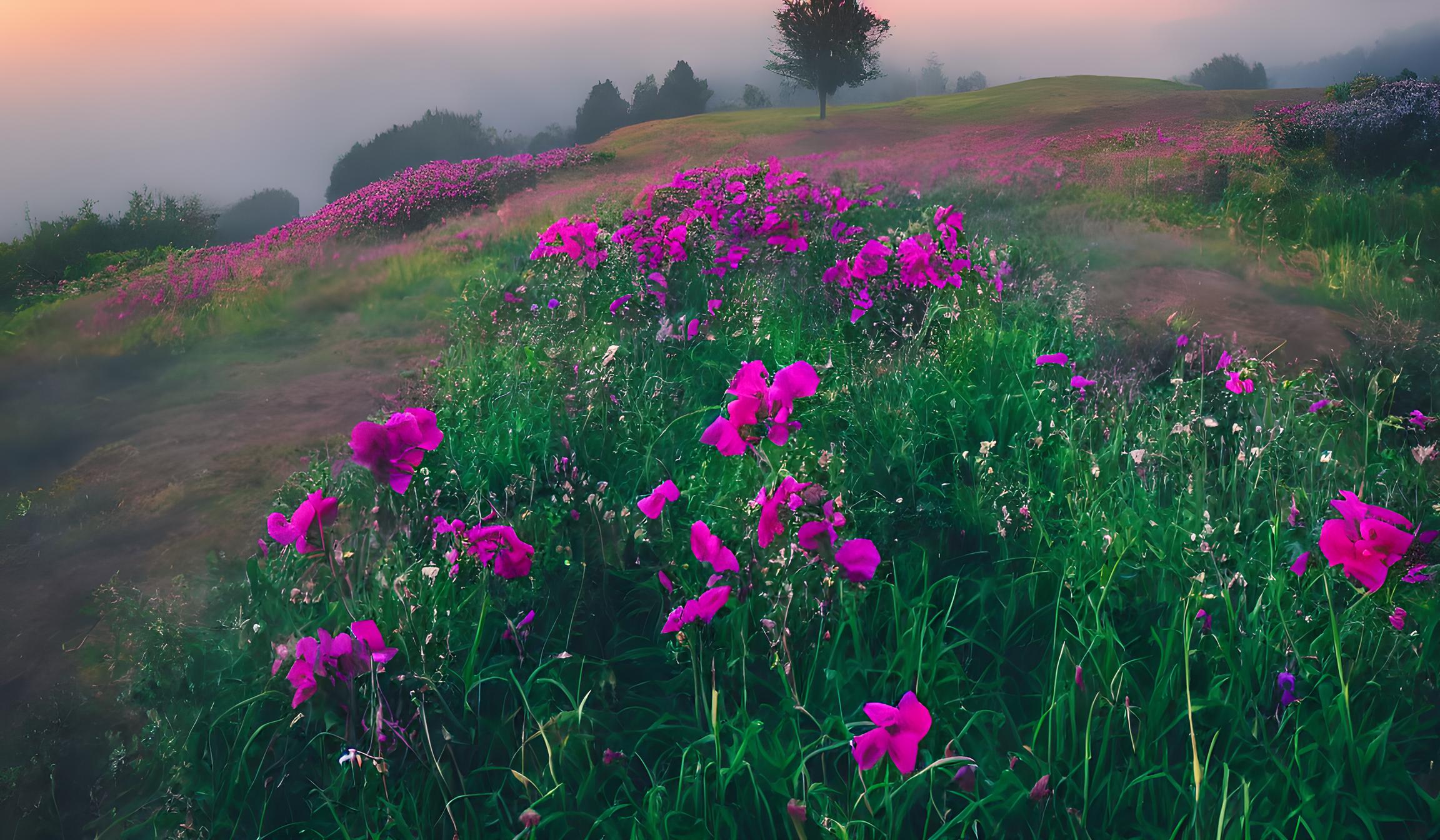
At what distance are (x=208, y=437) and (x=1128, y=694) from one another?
515 centimetres

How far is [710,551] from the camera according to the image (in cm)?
206

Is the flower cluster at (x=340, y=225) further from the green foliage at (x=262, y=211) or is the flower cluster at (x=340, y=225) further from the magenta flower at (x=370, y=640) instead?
the green foliage at (x=262, y=211)

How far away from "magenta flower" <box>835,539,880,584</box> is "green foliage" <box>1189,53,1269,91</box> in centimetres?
5036

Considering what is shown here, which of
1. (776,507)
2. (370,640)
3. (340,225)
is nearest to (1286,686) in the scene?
(776,507)

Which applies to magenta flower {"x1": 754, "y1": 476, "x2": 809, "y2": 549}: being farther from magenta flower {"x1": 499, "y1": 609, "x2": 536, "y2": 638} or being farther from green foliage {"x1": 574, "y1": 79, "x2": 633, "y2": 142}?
green foliage {"x1": 574, "y1": 79, "x2": 633, "y2": 142}

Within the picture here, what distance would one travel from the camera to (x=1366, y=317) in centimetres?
517

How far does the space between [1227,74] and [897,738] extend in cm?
5352

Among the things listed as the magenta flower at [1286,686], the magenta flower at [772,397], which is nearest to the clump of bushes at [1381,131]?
the magenta flower at [1286,686]

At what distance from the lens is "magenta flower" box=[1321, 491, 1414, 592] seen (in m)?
1.86

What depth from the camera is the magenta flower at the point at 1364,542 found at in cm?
186

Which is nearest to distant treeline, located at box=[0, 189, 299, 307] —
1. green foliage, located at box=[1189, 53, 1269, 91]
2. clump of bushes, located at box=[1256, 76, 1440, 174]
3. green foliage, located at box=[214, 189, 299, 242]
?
green foliage, located at box=[214, 189, 299, 242]

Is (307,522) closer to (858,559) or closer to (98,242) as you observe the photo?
(858,559)

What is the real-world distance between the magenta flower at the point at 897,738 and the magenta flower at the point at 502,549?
104 centimetres

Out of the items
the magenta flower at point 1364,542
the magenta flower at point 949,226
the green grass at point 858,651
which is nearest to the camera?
the magenta flower at point 1364,542
